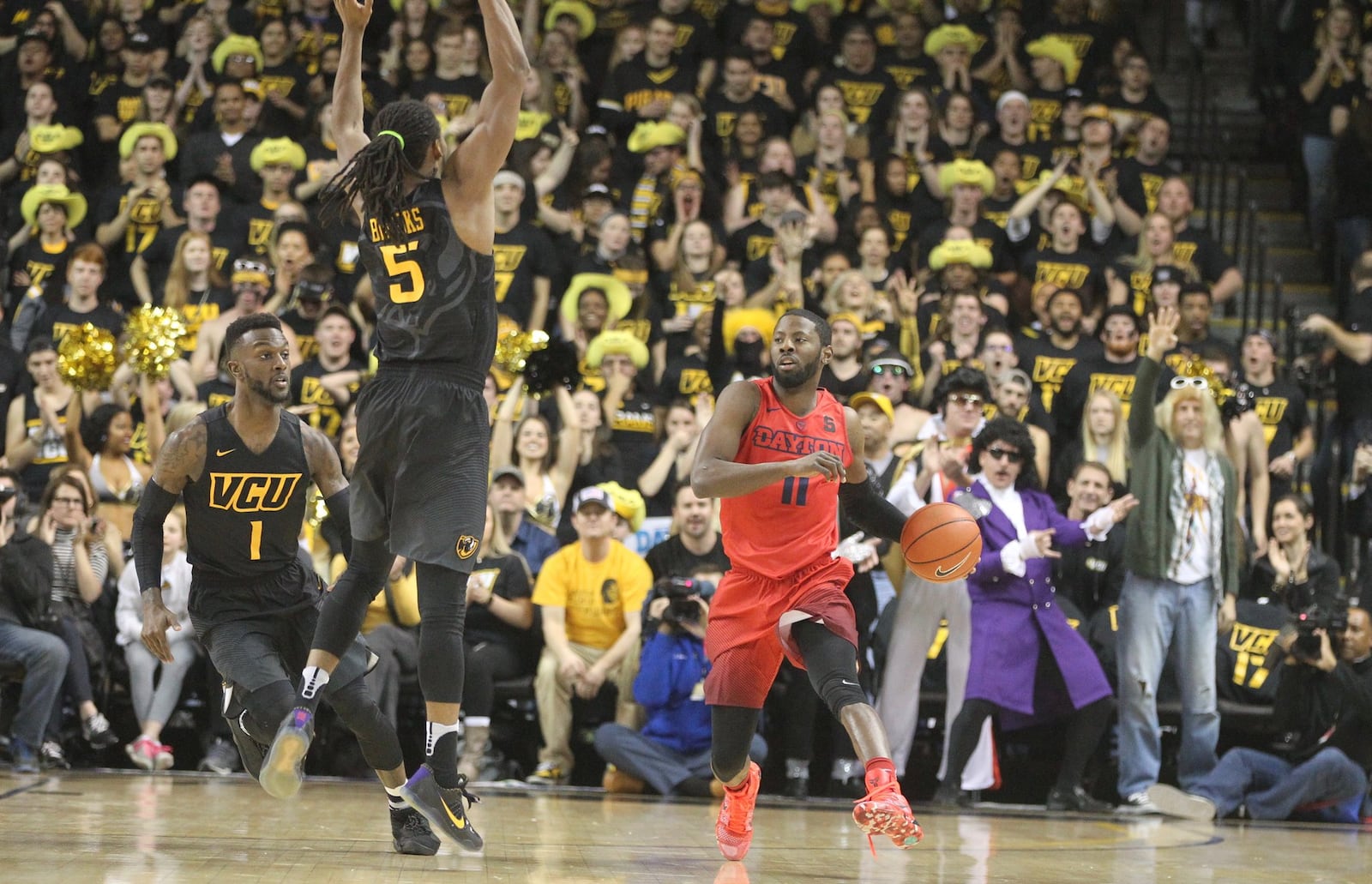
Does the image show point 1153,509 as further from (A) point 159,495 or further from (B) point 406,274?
(A) point 159,495

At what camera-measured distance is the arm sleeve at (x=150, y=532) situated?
5.82 metres

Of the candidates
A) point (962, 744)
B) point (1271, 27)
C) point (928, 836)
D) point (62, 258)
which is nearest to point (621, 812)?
point (928, 836)

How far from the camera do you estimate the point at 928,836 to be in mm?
7047

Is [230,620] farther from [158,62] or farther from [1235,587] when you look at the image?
[158,62]

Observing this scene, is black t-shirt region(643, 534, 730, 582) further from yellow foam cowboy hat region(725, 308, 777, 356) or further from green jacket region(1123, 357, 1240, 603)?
green jacket region(1123, 357, 1240, 603)

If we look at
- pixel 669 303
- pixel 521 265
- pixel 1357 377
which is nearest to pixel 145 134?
pixel 521 265

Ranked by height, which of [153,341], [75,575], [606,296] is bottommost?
[75,575]

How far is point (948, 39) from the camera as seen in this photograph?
1422cm

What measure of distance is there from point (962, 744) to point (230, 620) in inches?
164

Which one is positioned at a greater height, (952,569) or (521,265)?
(521,265)

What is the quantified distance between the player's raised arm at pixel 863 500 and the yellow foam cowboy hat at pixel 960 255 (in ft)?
18.7

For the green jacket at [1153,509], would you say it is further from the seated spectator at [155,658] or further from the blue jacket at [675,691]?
the seated spectator at [155,658]

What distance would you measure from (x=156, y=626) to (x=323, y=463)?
79cm

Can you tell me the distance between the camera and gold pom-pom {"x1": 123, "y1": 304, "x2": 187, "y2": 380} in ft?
31.8
